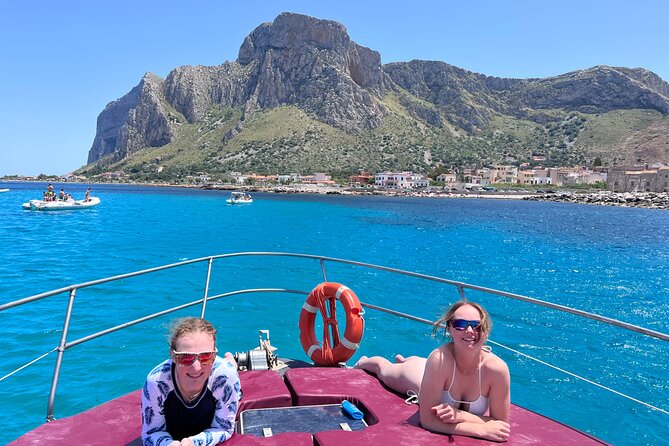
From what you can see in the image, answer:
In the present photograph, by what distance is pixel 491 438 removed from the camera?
122 inches

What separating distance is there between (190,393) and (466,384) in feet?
6.27

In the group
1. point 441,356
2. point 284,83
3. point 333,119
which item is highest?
point 284,83

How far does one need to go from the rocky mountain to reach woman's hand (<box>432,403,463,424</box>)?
145900mm

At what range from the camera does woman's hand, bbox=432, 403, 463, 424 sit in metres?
3.13

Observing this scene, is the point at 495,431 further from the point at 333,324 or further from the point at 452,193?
the point at 452,193

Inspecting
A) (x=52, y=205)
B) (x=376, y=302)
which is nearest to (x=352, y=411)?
(x=376, y=302)

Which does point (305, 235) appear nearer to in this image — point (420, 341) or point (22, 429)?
point (420, 341)

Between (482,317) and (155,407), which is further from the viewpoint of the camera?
(482,317)

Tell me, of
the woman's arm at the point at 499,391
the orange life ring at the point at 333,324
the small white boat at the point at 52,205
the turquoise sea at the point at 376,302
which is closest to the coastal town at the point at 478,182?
the small white boat at the point at 52,205

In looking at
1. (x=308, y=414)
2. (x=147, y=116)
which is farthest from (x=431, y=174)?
(x=308, y=414)

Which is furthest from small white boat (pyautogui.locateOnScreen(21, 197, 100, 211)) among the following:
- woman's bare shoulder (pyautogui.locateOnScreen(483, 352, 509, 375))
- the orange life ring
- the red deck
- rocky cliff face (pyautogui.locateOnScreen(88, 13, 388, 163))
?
rocky cliff face (pyautogui.locateOnScreen(88, 13, 388, 163))

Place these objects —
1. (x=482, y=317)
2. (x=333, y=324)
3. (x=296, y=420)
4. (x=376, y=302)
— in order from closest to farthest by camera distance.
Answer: (x=482, y=317) < (x=296, y=420) < (x=333, y=324) < (x=376, y=302)

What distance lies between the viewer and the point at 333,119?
505ft

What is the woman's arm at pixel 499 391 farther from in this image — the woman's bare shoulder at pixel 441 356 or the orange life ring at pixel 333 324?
the orange life ring at pixel 333 324
